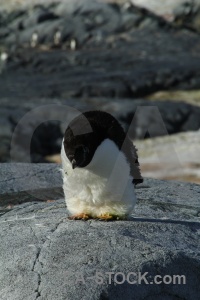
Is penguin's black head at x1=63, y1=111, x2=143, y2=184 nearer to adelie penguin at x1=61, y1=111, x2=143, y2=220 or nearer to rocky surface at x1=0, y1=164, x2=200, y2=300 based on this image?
adelie penguin at x1=61, y1=111, x2=143, y2=220

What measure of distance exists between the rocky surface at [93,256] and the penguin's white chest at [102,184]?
0.09m

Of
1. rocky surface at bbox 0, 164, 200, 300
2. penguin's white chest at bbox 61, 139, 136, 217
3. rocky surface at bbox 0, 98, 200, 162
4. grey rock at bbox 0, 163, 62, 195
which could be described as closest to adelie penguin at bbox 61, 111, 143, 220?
penguin's white chest at bbox 61, 139, 136, 217

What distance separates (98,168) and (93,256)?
0.49m

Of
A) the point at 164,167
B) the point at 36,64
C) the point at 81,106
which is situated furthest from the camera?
the point at 36,64

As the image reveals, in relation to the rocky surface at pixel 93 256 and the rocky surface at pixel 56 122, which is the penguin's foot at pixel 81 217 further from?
the rocky surface at pixel 56 122

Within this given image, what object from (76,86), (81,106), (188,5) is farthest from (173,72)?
(188,5)

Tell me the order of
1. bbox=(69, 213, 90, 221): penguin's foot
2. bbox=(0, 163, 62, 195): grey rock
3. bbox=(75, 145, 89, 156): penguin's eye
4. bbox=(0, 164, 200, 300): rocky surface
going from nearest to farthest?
bbox=(0, 164, 200, 300): rocky surface, bbox=(75, 145, 89, 156): penguin's eye, bbox=(69, 213, 90, 221): penguin's foot, bbox=(0, 163, 62, 195): grey rock

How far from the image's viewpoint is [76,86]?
1972cm

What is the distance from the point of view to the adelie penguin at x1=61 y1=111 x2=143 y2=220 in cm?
445

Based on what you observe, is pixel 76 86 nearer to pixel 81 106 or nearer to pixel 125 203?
pixel 81 106

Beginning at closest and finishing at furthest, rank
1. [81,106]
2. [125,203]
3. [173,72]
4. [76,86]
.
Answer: [125,203] → [81,106] → [76,86] → [173,72]

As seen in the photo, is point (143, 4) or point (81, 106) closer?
point (81, 106)

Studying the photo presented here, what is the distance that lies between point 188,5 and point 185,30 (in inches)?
52.2

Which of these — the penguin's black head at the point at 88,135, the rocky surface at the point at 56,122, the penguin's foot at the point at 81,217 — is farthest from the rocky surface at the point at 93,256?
the rocky surface at the point at 56,122
